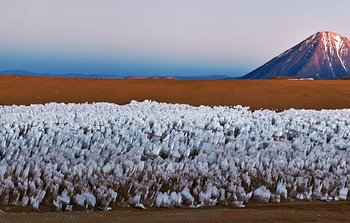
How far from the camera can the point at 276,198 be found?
20.9ft

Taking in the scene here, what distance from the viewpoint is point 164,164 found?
741 centimetres

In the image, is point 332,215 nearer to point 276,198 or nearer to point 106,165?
point 276,198

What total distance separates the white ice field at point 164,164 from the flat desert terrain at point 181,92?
12.6 m

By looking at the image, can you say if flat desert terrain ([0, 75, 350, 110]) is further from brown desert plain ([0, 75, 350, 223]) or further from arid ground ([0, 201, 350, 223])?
arid ground ([0, 201, 350, 223])

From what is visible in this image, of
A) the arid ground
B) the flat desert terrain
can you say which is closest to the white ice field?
the arid ground

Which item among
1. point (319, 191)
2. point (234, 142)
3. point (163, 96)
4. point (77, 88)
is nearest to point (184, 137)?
point (234, 142)

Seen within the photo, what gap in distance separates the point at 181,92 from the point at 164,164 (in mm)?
22225

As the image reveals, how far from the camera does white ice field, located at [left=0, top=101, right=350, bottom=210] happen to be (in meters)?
6.04

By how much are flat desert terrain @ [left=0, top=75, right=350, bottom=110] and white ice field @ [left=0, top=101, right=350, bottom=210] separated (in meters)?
12.6

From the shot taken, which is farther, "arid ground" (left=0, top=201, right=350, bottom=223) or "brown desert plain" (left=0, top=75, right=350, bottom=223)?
"brown desert plain" (left=0, top=75, right=350, bottom=223)

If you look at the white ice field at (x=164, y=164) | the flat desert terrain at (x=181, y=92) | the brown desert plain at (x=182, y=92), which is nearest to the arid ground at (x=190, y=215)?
the white ice field at (x=164, y=164)

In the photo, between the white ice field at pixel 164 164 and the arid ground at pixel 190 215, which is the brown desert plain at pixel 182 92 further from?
the arid ground at pixel 190 215

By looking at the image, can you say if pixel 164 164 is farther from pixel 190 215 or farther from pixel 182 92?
pixel 182 92

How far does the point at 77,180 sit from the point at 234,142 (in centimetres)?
393
